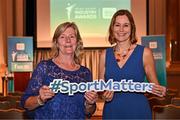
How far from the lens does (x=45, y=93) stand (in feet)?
8.54

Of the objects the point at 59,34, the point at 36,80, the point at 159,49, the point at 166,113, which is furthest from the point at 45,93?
the point at 159,49

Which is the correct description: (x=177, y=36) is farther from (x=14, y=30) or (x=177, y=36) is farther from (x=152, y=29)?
(x=14, y=30)

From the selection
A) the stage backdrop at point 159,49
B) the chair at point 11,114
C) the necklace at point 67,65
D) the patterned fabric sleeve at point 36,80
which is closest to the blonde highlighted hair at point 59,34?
the necklace at point 67,65

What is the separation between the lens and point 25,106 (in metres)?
2.76

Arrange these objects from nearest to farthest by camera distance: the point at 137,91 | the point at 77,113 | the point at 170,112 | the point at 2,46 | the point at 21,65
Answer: the point at 77,113
the point at 137,91
the point at 170,112
the point at 21,65
the point at 2,46

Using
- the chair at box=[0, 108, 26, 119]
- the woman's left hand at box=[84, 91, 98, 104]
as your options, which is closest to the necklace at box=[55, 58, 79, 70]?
the woman's left hand at box=[84, 91, 98, 104]

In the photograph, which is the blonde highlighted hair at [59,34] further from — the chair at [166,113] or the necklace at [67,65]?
the chair at [166,113]

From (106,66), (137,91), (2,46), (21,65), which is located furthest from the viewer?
(2,46)

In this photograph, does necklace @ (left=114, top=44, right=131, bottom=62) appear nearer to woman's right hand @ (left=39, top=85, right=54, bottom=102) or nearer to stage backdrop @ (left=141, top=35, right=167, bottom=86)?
woman's right hand @ (left=39, top=85, right=54, bottom=102)

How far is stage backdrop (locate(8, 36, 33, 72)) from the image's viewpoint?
994 cm

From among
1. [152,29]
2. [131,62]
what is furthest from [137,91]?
[152,29]

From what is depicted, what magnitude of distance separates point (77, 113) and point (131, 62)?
2.01 feet

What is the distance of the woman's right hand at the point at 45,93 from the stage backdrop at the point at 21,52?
7.40 metres

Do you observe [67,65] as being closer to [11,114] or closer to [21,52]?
[11,114]
